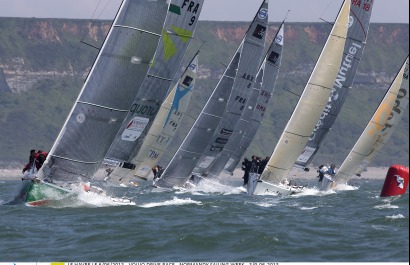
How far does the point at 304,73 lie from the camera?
18300 centimetres

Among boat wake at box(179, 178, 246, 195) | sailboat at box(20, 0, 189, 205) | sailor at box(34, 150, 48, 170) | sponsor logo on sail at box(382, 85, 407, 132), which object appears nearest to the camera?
sailor at box(34, 150, 48, 170)

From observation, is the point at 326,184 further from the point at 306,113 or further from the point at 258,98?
the point at 306,113

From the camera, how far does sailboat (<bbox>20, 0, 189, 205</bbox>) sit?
83.5 ft

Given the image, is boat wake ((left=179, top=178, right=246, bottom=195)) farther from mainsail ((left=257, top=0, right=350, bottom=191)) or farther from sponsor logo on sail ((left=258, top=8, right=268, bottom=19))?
sponsor logo on sail ((left=258, top=8, right=268, bottom=19))

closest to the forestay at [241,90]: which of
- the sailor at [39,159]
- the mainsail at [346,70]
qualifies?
the mainsail at [346,70]

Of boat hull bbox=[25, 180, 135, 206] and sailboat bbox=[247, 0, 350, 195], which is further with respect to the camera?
sailboat bbox=[247, 0, 350, 195]

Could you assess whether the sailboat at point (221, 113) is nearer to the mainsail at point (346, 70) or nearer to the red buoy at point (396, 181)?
the mainsail at point (346, 70)

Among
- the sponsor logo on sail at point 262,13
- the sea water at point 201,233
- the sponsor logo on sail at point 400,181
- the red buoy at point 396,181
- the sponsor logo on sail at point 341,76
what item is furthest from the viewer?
the sponsor logo on sail at point 341,76

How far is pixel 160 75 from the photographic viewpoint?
99.1ft

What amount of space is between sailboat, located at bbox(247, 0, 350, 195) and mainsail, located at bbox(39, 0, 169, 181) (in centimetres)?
1023

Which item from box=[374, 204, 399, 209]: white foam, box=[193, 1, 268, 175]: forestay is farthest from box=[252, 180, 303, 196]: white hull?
box=[374, 204, 399, 209]: white foam

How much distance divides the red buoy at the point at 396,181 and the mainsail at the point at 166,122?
15.3 m

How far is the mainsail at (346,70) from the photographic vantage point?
132ft

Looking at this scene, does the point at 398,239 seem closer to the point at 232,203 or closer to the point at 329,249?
the point at 329,249
